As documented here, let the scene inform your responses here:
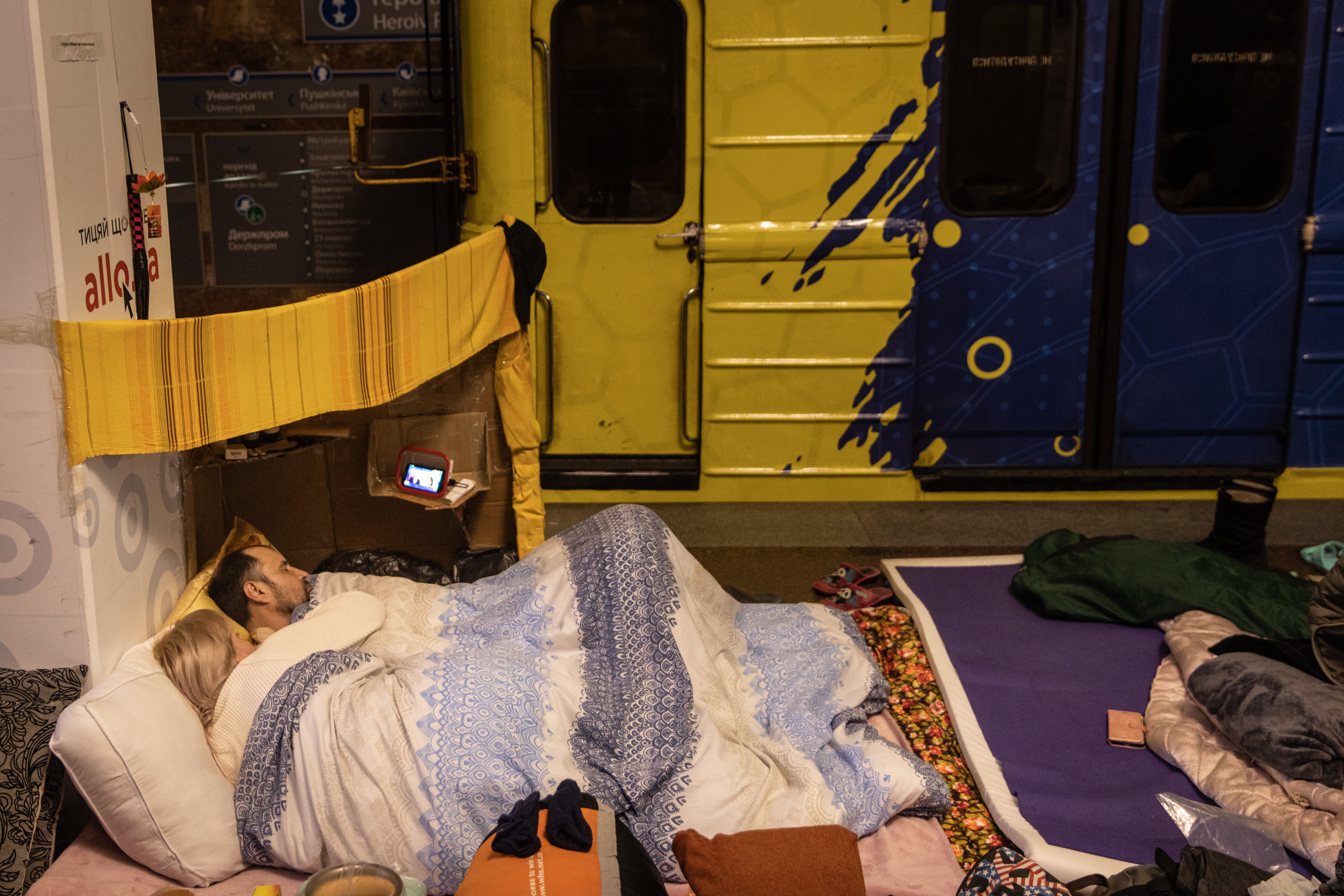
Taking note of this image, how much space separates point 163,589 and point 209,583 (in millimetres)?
167

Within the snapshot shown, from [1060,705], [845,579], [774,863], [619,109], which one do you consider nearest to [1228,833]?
[1060,705]

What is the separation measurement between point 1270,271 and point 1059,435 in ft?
3.34

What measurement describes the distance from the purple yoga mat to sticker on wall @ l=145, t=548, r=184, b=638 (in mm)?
2073

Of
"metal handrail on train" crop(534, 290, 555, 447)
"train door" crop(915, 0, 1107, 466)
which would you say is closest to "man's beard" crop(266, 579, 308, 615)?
"metal handrail on train" crop(534, 290, 555, 447)

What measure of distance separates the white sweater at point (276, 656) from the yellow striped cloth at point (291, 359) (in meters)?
0.49

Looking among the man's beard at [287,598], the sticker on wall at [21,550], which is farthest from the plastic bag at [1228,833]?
the sticker on wall at [21,550]

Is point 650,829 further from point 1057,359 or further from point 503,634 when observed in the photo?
point 1057,359

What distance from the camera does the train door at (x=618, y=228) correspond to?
4262mm

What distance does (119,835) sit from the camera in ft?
7.24

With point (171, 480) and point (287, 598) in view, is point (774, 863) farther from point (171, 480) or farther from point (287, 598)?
point (171, 480)

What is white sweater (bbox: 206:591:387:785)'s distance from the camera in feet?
7.94

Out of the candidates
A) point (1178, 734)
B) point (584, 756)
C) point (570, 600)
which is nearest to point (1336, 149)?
point (1178, 734)

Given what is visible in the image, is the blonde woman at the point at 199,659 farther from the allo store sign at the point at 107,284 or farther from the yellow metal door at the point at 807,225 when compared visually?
the yellow metal door at the point at 807,225

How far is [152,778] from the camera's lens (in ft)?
7.13
